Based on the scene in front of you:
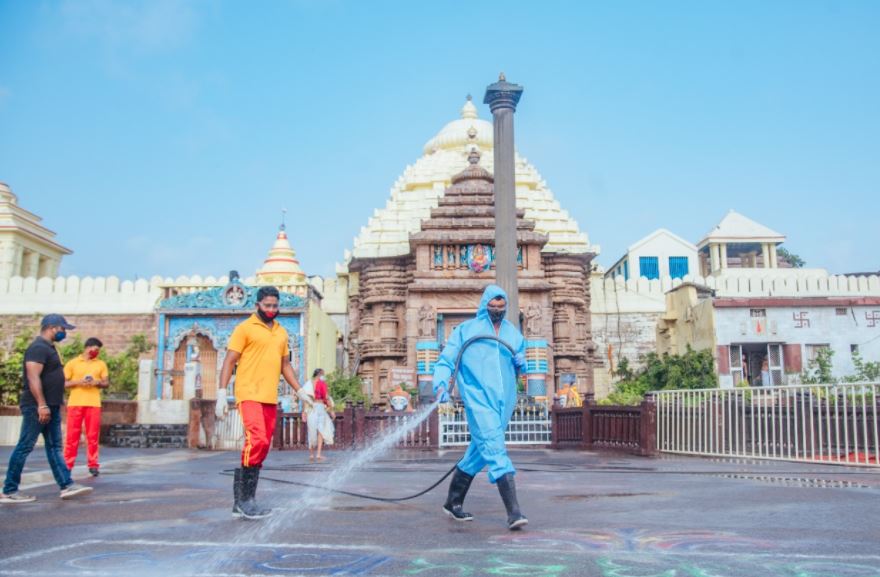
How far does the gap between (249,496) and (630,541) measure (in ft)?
8.92

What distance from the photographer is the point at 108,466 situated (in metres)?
12.0

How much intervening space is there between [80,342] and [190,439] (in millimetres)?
12221

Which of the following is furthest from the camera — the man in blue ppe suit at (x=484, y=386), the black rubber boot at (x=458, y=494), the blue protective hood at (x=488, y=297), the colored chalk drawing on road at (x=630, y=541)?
the blue protective hood at (x=488, y=297)

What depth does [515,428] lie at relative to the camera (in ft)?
60.3

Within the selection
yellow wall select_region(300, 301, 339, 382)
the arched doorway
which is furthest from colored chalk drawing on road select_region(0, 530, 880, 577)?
the arched doorway

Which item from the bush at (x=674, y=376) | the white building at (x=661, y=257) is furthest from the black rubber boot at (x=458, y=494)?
the white building at (x=661, y=257)

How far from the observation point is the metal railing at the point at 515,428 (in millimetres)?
18000

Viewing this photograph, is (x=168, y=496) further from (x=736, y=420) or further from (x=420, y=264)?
(x=420, y=264)

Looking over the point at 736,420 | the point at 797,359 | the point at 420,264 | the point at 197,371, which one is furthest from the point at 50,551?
the point at 797,359

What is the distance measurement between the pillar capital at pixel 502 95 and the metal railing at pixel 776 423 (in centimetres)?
770

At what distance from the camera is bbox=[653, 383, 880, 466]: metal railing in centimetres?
1205

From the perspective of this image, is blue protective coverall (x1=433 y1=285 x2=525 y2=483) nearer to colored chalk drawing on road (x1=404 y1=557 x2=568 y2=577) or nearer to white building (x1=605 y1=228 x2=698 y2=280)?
colored chalk drawing on road (x1=404 y1=557 x2=568 y2=577)

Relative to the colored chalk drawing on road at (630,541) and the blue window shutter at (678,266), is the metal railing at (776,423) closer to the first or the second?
the colored chalk drawing on road at (630,541)

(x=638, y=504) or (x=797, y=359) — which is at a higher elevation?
(x=797, y=359)
